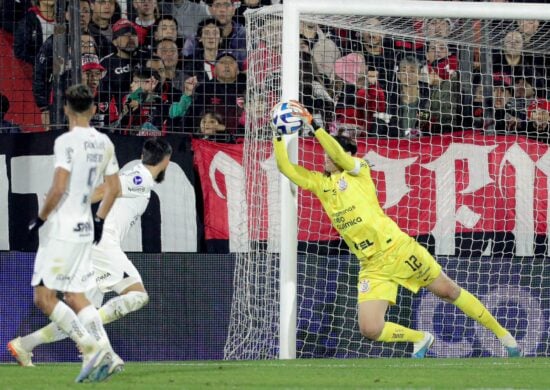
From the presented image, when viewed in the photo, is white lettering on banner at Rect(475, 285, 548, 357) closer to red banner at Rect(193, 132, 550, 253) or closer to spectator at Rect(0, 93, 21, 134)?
red banner at Rect(193, 132, 550, 253)

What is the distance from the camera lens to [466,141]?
13.2m

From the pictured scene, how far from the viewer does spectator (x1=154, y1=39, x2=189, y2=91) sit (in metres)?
13.3

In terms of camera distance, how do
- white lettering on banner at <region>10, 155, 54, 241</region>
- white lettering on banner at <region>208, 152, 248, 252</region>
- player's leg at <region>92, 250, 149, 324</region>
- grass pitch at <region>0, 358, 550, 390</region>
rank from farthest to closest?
white lettering on banner at <region>208, 152, 248, 252</region>
white lettering on banner at <region>10, 155, 54, 241</region>
player's leg at <region>92, 250, 149, 324</region>
grass pitch at <region>0, 358, 550, 390</region>

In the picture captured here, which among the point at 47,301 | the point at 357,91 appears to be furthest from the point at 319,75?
the point at 47,301

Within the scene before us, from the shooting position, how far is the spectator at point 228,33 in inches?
540

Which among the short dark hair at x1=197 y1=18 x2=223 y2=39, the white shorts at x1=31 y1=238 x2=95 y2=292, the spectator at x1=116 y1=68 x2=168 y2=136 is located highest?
the short dark hair at x1=197 y1=18 x2=223 y2=39

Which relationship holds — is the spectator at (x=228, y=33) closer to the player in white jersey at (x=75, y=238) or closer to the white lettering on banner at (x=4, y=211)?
the white lettering on banner at (x=4, y=211)

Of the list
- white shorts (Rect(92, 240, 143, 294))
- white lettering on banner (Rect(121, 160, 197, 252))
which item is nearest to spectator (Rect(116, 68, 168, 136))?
white lettering on banner (Rect(121, 160, 197, 252))

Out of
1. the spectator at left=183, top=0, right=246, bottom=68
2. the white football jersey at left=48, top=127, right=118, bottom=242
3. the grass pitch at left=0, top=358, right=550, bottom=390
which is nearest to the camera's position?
the white football jersey at left=48, top=127, right=118, bottom=242

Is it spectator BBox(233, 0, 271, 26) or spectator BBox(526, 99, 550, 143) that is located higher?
spectator BBox(233, 0, 271, 26)

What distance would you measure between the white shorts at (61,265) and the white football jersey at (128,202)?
270cm

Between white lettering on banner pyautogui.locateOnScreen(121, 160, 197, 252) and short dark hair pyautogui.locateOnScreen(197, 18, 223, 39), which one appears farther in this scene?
short dark hair pyautogui.locateOnScreen(197, 18, 223, 39)

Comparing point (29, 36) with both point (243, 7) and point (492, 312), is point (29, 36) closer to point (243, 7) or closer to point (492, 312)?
point (243, 7)

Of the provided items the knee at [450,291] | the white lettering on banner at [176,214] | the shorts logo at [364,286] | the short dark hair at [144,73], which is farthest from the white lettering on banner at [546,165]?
the short dark hair at [144,73]
